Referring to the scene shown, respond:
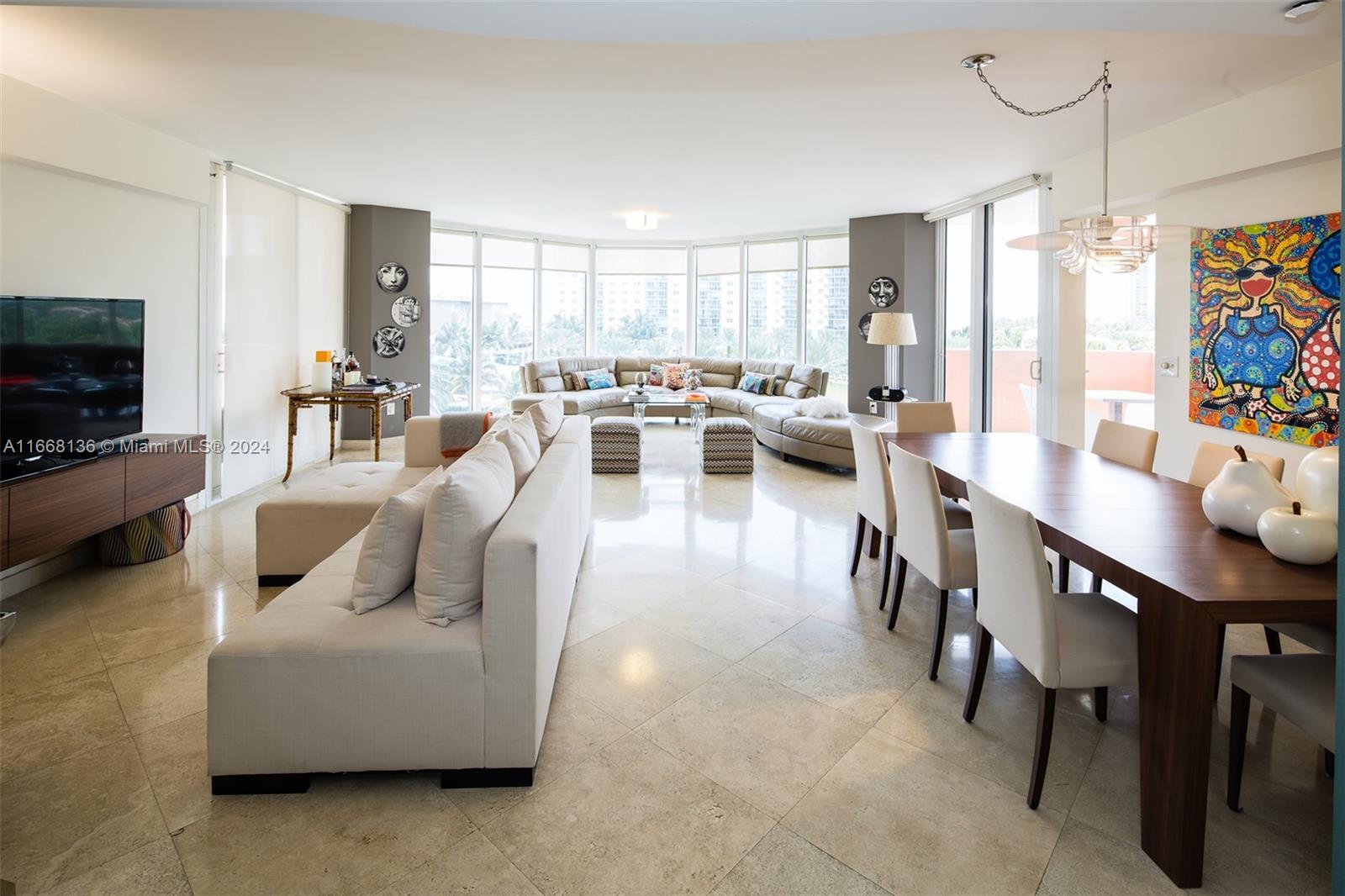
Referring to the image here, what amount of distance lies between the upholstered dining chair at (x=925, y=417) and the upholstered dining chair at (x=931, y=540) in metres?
1.62

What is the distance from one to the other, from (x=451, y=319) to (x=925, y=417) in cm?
631

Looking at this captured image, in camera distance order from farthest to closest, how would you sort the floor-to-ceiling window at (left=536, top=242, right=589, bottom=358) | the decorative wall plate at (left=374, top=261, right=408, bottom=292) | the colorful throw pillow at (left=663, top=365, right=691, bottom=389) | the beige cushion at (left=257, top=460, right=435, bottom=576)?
the floor-to-ceiling window at (left=536, top=242, right=589, bottom=358)
the colorful throw pillow at (left=663, top=365, right=691, bottom=389)
the decorative wall plate at (left=374, top=261, right=408, bottom=292)
the beige cushion at (left=257, top=460, right=435, bottom=576)

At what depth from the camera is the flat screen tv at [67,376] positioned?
3096 mm

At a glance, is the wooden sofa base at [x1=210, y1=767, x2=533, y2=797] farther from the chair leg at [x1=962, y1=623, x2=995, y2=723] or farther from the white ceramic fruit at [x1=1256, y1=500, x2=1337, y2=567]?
the white ceramic fruit at [x1=1256, y1=500, x2=1337, y2=567]

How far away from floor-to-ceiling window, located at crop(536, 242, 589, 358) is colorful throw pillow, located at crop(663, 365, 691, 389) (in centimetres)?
142

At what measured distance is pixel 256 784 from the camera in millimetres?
1934

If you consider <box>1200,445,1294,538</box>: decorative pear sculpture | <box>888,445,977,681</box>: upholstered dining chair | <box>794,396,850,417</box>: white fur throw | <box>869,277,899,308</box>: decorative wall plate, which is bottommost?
<box>888,445,977,681</box>: upholstered dining chair

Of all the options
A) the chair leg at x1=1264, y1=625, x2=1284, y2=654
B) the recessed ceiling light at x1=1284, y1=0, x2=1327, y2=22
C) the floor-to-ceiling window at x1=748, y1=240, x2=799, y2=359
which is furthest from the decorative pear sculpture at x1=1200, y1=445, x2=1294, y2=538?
the floor-to-ceiling window at x1=748, y1=240, x2=799, y2=359

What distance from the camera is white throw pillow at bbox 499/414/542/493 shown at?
9.57 ft

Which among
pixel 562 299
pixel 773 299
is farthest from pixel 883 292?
pixel 562 299

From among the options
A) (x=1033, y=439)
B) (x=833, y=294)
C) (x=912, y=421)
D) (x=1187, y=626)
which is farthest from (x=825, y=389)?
(x=1187, y=626)

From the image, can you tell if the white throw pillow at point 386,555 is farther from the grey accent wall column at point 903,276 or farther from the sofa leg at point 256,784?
the grey accent wall column at point 903,276

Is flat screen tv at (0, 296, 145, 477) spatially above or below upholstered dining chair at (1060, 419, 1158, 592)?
above

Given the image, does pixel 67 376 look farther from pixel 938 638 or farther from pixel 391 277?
pixel 391 277
